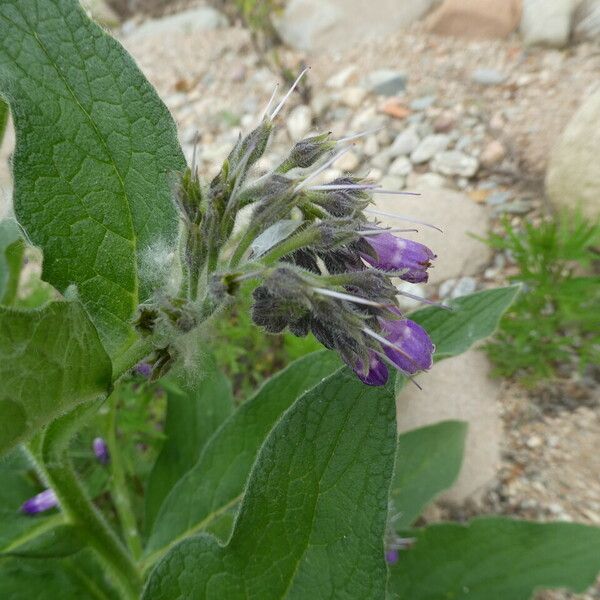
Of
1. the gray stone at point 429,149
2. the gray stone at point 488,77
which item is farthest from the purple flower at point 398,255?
the gray stone at point 488,77

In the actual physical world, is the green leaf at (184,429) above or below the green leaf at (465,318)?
below

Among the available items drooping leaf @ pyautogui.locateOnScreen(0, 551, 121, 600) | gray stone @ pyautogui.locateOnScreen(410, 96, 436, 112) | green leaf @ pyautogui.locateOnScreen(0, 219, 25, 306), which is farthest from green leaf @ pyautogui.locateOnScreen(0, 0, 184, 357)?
gray stone @ pyautogui.locateOnScreen(410, 96, 436, 112)

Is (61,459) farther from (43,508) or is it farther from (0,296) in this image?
(0,296)

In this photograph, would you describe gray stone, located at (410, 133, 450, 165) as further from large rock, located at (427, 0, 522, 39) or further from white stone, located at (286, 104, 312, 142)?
large rock, located at (427, 0, 522, 39)

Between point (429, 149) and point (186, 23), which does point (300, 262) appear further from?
point (186, 23)

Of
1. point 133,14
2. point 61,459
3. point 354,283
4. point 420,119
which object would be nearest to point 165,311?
point 354,283

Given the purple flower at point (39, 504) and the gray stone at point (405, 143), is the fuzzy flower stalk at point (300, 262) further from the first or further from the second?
the gray stone at point (405, 143)
